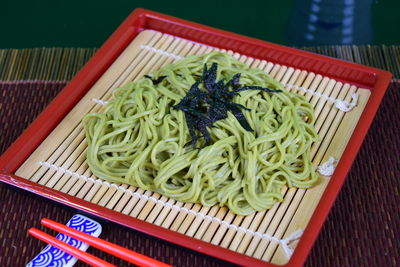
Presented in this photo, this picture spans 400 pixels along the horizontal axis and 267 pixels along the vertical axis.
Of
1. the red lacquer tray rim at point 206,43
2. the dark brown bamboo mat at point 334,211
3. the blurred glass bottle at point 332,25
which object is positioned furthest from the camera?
the blurred glass bottle at point 332,25

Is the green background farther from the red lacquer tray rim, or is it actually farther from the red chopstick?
the red chopstick

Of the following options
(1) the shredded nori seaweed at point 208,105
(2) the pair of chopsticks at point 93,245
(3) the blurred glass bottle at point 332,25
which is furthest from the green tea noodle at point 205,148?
(3) the blurred glass bottle at point 332,25

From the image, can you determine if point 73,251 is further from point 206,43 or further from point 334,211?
point 206,43

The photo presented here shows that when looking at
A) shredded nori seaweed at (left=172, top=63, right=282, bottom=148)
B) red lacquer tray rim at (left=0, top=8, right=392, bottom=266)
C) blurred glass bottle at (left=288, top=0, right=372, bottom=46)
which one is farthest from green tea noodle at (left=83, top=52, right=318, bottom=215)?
blurred glass bottle at (left=288, top=0, right=372, bottom=46)

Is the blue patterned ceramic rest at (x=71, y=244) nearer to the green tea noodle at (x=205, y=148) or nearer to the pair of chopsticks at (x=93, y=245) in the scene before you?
the pair of chopsticks at (x=93, y=245)

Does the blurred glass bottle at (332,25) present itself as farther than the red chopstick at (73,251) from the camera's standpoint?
Yes

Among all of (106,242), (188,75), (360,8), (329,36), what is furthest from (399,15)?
(106,242)
